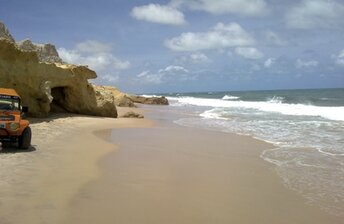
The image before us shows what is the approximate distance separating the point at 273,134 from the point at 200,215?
10955 mm

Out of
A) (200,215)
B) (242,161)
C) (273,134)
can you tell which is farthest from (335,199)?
(273,134)

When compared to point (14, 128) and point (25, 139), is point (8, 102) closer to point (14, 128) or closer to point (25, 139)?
point (14, 128)

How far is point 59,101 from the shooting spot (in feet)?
69.7

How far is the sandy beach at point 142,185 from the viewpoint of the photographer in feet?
19.3

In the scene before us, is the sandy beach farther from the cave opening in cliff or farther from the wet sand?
the cave opening in cliff

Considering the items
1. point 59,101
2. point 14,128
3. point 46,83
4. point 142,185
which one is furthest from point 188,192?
point 59,101

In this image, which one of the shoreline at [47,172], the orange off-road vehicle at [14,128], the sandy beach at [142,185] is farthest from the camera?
the orange off-road vehicle at [14,128]

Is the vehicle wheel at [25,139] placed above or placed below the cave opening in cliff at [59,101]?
below

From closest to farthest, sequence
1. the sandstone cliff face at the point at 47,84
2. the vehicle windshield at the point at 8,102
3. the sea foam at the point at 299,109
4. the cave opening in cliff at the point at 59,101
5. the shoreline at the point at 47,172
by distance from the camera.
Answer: the shoreline at the point at 47,172, the vehicle windshield at the point at 8,102, the sandstone cliff face at the point at 47,84, the cave opening in cliff at the point at 59,101, the sea foam at the point at 299,109

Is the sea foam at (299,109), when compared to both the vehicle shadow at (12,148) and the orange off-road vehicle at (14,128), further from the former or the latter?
the orange off-road vehicle at (14,128)

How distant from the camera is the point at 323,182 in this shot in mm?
8281

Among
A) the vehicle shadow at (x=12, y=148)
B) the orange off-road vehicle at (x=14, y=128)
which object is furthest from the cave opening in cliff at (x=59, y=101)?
the orange off-road vehicle at (x=14, y=128)

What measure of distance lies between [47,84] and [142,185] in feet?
37.3

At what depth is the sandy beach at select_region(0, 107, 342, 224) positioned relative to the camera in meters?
5.89
